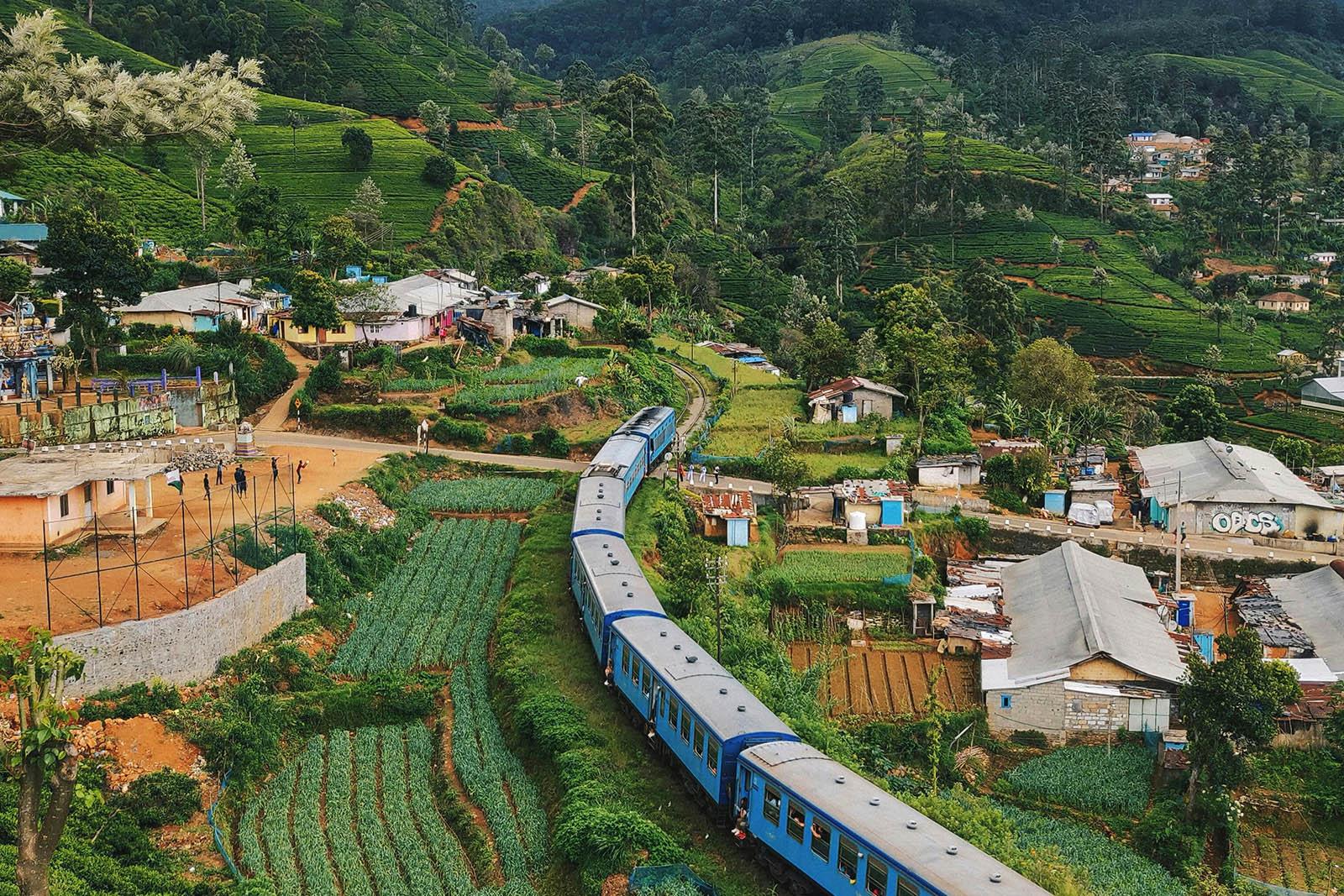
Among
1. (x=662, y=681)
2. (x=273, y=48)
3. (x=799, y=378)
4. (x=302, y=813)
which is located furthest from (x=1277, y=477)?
(x=273, y=48)

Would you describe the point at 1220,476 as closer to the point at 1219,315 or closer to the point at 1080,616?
the point at 1080,616

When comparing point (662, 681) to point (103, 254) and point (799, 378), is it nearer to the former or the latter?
point (103, 254)

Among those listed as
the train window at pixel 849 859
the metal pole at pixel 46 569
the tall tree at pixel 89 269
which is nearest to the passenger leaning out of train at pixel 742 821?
the train window at pixel 849 859

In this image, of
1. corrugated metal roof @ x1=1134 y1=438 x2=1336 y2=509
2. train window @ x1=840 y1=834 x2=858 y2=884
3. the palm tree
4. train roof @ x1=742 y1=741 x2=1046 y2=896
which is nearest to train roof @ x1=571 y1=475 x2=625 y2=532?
train roof @ x1=742 y1=741 x2=1046 y2=896

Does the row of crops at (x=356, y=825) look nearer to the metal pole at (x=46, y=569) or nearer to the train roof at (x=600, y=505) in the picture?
the metal pole at (x=46, y=569)

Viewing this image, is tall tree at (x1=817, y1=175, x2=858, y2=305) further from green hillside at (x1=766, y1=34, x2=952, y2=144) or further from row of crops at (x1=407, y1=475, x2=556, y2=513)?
row of crops at (x1=407, y1=475, x2=556, y2=513)
